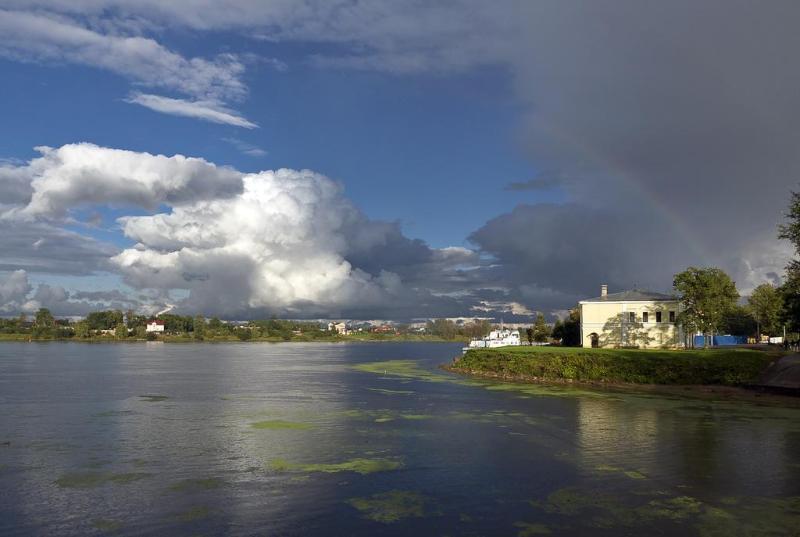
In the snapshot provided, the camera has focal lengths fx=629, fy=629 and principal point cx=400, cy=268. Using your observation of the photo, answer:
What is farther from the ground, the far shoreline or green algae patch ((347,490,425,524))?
the far shoreline

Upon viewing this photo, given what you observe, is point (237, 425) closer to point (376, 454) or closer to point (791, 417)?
point (376, 454)

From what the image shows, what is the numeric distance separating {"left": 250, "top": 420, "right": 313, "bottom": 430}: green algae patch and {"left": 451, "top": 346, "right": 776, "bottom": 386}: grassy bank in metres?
37.4

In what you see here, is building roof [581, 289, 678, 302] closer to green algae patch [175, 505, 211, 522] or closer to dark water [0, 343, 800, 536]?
dark water [0, 343, 800, 536]

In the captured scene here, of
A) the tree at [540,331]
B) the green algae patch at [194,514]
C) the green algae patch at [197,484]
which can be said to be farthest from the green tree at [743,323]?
the green algae patch at [194,514]

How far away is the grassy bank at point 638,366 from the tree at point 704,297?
12826 millimetres

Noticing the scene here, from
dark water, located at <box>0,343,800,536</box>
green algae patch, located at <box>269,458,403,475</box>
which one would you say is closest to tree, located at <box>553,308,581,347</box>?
dark water, located at <box>0,343,800,536</box>

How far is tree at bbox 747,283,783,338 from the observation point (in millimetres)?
111062

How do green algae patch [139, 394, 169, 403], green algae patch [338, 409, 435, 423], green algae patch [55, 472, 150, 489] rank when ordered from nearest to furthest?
1. green algae patch [55, 472, 150, 489]
2. green algae patch [338, 409, 435, 423]
3. green algae patch [139, 394, 169, 403]

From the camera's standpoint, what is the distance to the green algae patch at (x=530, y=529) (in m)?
17.6

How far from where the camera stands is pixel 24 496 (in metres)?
21.3

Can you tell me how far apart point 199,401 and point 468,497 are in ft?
116

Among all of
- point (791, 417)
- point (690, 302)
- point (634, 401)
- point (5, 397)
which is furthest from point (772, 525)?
point (690, 302)

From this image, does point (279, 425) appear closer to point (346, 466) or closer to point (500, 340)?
point (346, 466)

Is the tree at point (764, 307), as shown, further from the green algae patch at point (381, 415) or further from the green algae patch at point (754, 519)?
the green algae patch at point (754, 519)
